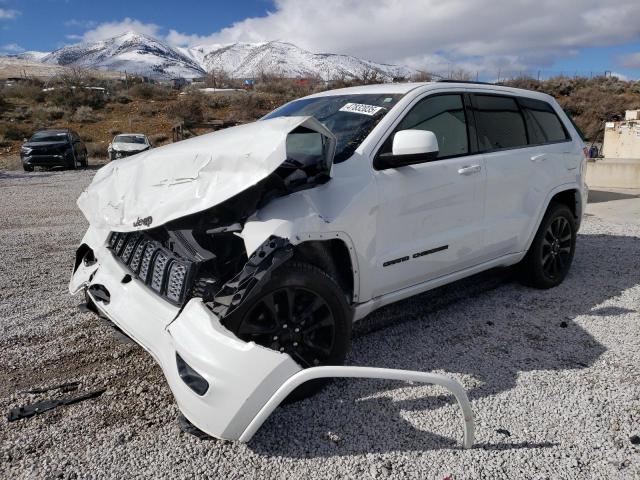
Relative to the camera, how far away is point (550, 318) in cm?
419

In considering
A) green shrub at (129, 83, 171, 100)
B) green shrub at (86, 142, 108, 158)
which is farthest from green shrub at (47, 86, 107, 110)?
green shrub at (86, 142, 108, 158)

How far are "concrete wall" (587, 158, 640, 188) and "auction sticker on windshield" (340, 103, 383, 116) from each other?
11981 mm

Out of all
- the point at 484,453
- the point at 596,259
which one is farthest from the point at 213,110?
the point at 484,453

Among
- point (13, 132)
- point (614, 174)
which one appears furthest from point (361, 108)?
point (13, 132)

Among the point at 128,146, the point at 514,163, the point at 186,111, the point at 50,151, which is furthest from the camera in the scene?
the point at 186,111

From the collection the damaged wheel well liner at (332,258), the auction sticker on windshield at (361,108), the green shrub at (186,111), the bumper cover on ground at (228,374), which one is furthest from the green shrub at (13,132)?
the bumper cover on ground at (228,374)

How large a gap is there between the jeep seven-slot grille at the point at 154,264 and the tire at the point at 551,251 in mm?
3227

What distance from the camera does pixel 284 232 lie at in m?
2.69

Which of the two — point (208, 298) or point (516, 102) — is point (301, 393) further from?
point (516, 102)

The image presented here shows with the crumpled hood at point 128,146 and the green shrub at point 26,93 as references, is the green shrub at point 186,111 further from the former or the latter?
the crumpled hood at point 128,146

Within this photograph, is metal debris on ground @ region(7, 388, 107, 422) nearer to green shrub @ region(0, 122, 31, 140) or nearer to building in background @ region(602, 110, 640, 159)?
building in background @ region(602, 110, 640, 159)

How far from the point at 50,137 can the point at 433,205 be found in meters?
19.4

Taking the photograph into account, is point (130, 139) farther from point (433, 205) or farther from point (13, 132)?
point (433, 205)

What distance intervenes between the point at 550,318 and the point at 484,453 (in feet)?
6.55
